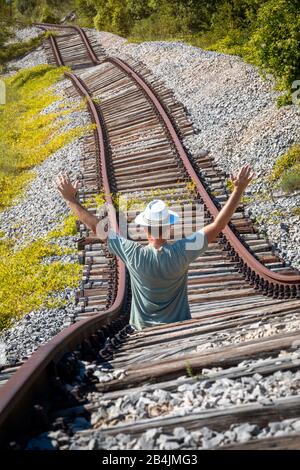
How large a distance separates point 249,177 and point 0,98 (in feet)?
65.3

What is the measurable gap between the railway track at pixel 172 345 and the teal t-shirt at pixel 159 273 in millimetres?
129

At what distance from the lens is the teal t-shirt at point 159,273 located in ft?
15.1

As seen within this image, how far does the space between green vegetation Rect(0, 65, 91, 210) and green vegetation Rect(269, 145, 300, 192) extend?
18.3ft

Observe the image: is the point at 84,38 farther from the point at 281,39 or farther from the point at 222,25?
the point at 281,39

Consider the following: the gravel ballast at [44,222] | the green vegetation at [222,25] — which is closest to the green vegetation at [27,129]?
the gravel ballast at [44,222]

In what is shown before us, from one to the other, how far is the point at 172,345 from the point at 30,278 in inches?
183

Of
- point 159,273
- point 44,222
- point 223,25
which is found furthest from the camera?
point 223,25

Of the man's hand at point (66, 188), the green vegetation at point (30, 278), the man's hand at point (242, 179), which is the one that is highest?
the man's hand at point (242, 179)

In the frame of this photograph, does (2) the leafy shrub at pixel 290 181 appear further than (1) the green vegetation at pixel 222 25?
No

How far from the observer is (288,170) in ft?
32.5

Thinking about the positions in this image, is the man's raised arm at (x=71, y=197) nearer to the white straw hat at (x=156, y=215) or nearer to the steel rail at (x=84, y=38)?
the white straw hat at (x=156, y=215)

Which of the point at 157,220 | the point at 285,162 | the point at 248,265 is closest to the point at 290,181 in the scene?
the point at 285,162

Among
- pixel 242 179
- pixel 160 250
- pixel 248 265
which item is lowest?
pixel 248 265
